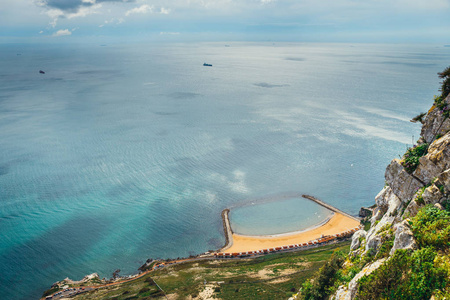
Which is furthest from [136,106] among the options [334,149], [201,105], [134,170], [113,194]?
[334,149]

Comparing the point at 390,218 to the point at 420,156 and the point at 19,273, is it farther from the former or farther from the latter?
the point at 19,273

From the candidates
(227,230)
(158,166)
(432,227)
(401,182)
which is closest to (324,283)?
(401,182)

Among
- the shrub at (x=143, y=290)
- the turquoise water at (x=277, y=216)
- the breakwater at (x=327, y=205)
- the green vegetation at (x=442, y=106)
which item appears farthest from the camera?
the breakwater at (x=327, y=205)

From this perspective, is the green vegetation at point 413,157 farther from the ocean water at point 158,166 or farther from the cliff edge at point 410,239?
the ocean water at point 158,166

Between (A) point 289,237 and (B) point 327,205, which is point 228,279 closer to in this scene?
(A) point 289,237

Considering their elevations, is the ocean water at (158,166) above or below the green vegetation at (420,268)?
below

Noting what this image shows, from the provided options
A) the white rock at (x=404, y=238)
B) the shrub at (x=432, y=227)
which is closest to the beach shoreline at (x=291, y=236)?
the white rock at (x=404, y=238)

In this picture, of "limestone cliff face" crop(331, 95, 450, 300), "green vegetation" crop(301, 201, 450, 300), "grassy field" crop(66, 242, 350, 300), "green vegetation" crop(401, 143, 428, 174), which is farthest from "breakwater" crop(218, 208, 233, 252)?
"green vegetation" crop(401, 143, 428, 174)

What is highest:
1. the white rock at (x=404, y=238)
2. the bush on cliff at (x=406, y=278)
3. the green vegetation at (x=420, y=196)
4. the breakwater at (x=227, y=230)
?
the green vegetation at (x=420, y=196)

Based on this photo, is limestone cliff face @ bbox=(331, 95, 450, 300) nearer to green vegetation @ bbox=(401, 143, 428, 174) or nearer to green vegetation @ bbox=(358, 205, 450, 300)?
green vegetation @ bbox=(401, 143, 428, 174)
